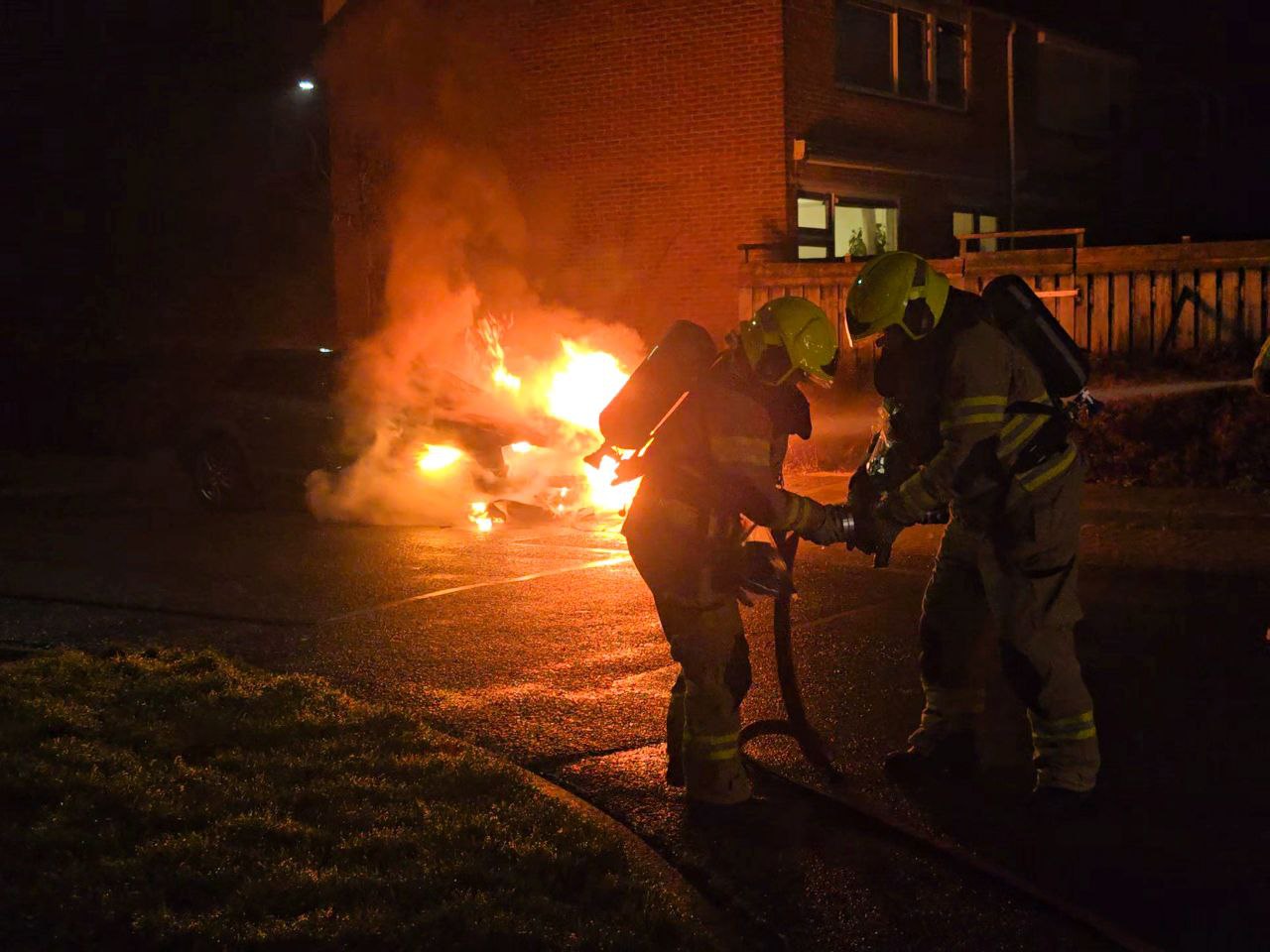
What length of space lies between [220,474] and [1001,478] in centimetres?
1069

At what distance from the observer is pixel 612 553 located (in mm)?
11125

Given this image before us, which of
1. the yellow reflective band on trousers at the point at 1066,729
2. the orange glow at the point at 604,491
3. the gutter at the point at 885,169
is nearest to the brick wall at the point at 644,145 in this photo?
the gutter at the point at 885,169

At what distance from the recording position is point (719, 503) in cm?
512

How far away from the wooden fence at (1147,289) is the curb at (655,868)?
35.3ft

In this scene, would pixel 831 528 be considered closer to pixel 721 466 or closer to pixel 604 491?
pixel 721 466

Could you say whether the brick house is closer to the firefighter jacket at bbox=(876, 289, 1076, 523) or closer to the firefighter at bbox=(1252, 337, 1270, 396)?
the firefighter at bbox=(1252, 337, 1270, 396)

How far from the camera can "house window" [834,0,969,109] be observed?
20.1 m

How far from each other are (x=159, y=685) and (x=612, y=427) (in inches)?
109

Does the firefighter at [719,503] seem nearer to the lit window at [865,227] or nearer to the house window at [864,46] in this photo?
the lit window at [865,227]

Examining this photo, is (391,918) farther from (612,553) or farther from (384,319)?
(384,319)

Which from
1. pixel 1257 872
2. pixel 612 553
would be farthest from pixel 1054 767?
pixel 612 553

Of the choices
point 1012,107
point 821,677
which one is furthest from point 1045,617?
point 1012,107

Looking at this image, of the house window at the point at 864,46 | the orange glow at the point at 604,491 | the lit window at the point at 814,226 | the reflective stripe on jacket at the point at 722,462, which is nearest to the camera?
the reflective stripe on jacket at the point at 722,462

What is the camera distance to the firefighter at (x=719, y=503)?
5043mm
